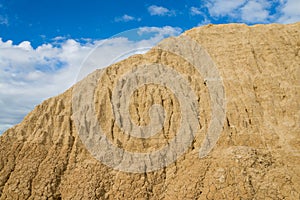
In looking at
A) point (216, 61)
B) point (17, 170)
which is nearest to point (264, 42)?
point (216, 61)

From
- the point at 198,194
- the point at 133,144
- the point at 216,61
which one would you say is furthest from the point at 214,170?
the point at 216,61

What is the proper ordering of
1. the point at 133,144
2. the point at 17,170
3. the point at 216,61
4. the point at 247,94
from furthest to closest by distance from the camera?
1. the point at 216,61
2. the point at 247,94
3. the point at 133,144
4. the point at 17,170

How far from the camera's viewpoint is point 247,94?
25.9 m

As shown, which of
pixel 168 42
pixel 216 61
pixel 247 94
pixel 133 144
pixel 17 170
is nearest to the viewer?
pixel 17 170

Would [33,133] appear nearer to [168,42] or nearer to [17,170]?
[17,170]

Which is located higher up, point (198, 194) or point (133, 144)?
point (133, 144)

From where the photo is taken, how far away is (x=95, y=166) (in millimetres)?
22281

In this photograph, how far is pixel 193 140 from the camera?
2384 centimetres

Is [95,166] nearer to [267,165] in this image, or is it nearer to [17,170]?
[17,170]

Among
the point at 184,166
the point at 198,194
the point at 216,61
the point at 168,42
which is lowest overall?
the point at 198,194

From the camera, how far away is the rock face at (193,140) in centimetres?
2077

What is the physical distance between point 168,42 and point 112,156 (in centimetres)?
1264

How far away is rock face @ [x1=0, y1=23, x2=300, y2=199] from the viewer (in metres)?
20.8

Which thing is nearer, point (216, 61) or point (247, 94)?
point (247, 94)
